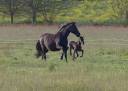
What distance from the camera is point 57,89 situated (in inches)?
482

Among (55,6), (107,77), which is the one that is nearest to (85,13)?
(55,6)

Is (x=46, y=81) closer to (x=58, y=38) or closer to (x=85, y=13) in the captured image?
(x=58, y=38)

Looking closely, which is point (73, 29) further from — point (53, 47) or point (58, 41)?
point (53, 47)

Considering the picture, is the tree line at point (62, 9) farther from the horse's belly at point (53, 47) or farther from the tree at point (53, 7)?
the horse's belly at point (53, 47)

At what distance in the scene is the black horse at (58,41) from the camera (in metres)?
24.2

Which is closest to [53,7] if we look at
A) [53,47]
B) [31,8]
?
[31,8]

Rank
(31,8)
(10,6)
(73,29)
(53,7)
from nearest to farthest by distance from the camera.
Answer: (73,29) < (31,8) < (10,6) < (53,7)

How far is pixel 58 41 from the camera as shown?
24359 millimetres

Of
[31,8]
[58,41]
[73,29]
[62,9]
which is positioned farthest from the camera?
[62,9]

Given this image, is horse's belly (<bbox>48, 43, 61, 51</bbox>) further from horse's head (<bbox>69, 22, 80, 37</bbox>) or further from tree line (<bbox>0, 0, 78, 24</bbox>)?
tree line (<bbox>0, 0, 78, 24</bbox>)

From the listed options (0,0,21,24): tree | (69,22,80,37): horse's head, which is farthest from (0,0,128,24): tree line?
(69,22,80,37): horse's head

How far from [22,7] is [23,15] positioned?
2314 mm

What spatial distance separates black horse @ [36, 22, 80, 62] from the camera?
2419cm

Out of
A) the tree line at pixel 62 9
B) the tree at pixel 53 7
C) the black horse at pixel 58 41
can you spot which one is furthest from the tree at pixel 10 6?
the black horse at pixel 58 41
